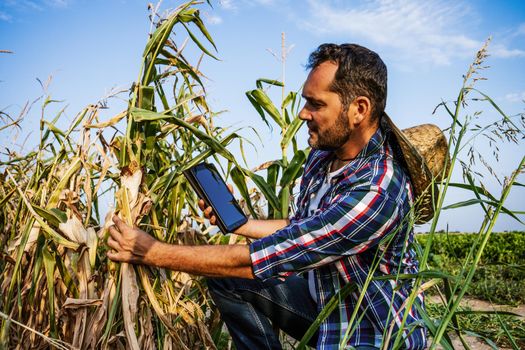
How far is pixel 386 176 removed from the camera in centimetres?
163

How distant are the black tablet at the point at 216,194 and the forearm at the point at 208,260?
21 centimetres

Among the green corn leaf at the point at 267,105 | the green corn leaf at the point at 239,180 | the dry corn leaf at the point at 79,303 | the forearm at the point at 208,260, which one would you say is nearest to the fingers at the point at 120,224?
the forearm at the point at 208,260

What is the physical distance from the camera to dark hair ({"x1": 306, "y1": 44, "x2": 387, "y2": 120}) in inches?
71.4

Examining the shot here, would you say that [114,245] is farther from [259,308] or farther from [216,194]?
[259,308]

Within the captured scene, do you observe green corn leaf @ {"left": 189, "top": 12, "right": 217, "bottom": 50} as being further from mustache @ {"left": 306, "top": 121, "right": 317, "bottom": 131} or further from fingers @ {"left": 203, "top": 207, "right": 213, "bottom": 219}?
fingers @ {"left": 203, "top": 207, "right": 213, "bottom": 219}

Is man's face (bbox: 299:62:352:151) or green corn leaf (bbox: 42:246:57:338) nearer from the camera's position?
green corn leaf (bbox: 42:246:57:338)

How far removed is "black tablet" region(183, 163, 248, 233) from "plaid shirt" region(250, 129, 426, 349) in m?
0.25

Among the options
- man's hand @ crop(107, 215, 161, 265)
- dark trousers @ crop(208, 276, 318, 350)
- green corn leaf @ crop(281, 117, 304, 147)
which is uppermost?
green corn leaf @ crop(281, 117, 304, 147)

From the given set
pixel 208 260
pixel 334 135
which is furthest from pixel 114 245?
pixel 334 135

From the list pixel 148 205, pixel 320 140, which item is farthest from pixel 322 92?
pixel 148 205

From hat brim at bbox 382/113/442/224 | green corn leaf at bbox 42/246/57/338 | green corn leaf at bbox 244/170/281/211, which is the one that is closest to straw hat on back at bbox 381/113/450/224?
Answer: hat brim at bbox 382/113/442/224

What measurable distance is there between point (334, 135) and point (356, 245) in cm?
45

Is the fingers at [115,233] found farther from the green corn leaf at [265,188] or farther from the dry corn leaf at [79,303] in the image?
the green corn leaf at [265,188]

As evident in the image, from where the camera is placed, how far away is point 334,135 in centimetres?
181
